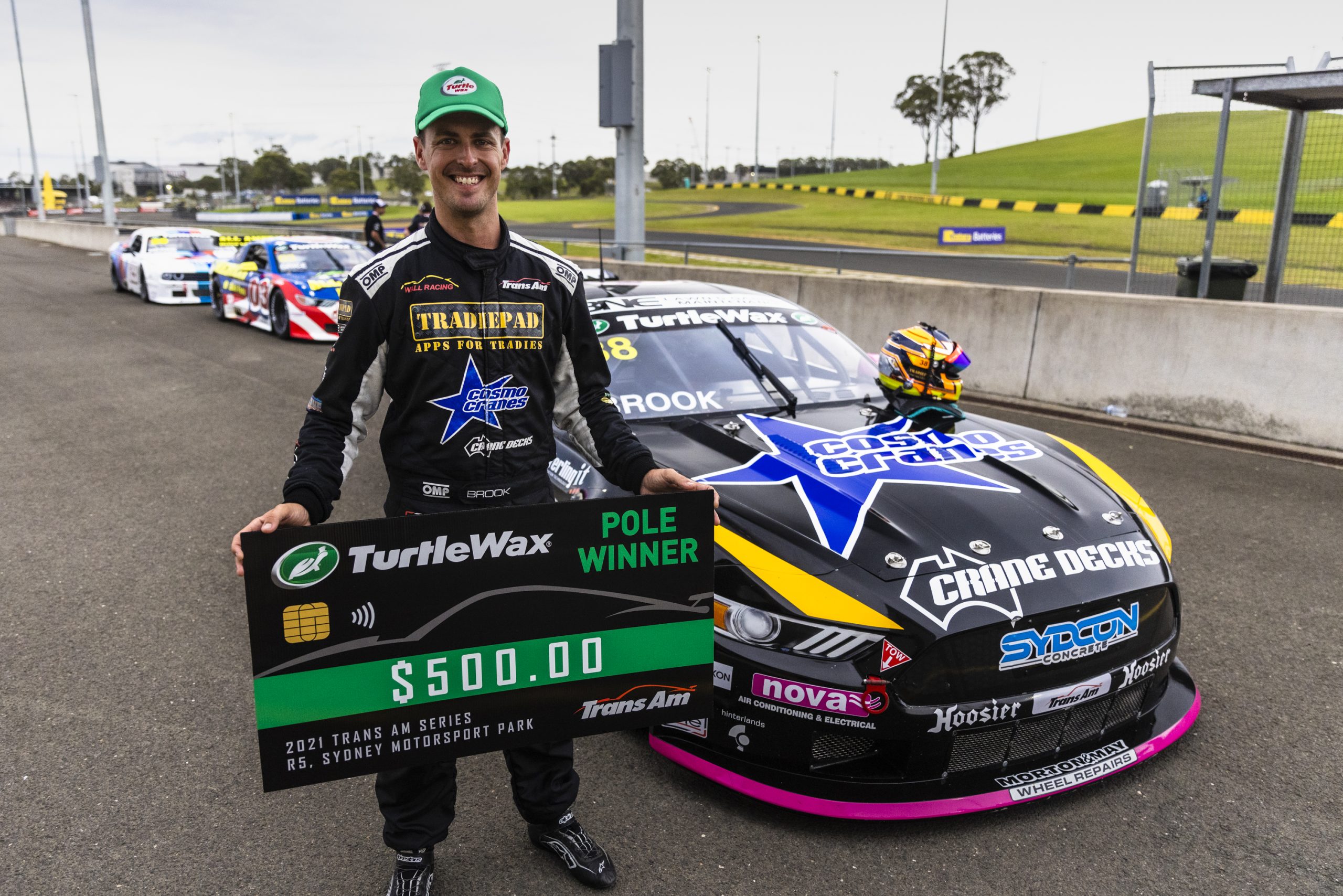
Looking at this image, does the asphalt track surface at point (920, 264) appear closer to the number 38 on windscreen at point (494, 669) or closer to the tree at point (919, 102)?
the number 38 on windscreen at point (494, 669)

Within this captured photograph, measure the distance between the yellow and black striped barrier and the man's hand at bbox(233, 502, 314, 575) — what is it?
28.6 feet

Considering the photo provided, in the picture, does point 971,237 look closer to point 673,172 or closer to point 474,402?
point 474,402

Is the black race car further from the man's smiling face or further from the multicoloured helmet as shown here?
the man's smiling face

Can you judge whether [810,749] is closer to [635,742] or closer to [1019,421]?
[635,742]

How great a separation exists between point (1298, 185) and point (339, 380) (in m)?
9.20

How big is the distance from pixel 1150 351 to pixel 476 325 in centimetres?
709

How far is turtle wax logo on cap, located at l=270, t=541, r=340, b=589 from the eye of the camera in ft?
7.20

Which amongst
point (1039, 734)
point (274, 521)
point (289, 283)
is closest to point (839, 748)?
point (1039, 734)

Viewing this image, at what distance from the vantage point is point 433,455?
2.59 m

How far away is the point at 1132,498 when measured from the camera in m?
3.69

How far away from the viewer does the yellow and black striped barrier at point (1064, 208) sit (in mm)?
8727

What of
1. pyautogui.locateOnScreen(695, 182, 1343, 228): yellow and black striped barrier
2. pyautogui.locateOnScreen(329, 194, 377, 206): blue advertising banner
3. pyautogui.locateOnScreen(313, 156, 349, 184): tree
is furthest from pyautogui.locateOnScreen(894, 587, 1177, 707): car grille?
pyautogui.locateOnScreen(313, 156, 349, 184): tree

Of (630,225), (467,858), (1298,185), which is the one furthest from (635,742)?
(630,225)

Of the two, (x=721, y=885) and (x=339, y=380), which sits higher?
(x=339, y=380)
